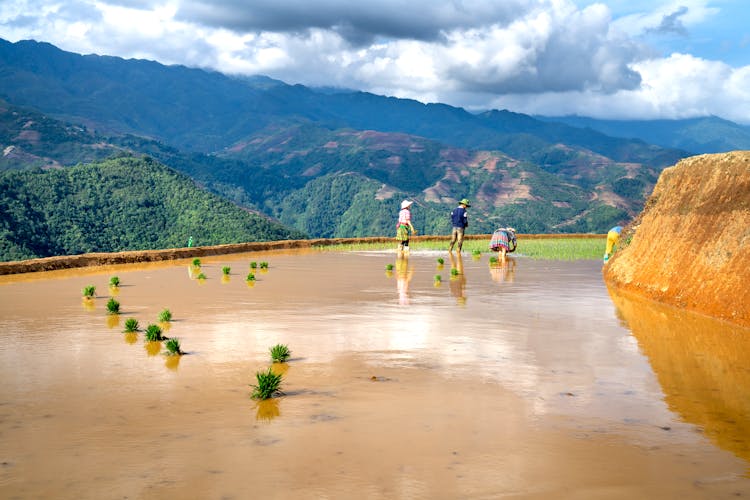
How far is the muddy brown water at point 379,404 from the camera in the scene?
5668 mm

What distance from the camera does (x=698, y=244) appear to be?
16.2 m

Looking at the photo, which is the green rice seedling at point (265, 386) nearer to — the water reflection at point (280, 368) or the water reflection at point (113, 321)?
the water reflection at point (280, 368)

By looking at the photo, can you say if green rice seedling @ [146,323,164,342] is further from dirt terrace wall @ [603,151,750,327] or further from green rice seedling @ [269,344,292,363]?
dirt terrace wall @ [603,151,750,327]

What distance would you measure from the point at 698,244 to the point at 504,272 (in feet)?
28.0

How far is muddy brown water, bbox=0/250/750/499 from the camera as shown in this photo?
5668 mm

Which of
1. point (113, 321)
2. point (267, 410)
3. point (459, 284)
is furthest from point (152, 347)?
point (459, 284)

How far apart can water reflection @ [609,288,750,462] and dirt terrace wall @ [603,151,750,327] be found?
64 centimetres

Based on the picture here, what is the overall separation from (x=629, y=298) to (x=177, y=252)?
19816mm

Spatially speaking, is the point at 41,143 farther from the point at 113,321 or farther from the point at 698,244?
the point at 698,244

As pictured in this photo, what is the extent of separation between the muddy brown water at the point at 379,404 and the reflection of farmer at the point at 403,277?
124 cm

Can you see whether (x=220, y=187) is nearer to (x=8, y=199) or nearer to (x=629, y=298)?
(x=8, y=199)

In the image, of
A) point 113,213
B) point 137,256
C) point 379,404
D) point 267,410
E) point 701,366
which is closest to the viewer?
point 267,410

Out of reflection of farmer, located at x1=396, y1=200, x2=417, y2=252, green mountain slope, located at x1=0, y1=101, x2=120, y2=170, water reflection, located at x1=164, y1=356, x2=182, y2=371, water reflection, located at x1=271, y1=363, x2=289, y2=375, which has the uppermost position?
green mountain slope, located at x1=0, y1=101, x2=120, y2=170

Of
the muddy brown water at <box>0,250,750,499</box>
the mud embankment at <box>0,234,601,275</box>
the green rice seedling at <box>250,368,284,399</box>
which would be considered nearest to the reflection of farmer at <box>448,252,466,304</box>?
the muddy brown water at <box>0,250,750,499</box>
